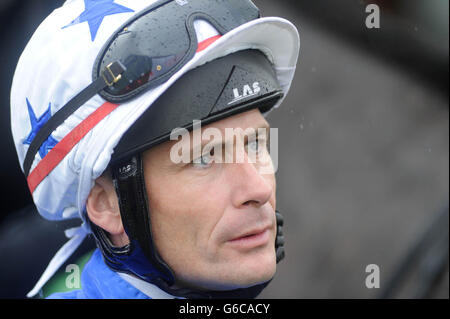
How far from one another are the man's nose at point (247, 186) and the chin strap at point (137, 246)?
24 centimetres

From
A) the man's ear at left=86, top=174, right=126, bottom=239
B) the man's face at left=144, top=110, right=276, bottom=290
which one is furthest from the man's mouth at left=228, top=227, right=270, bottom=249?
the man's ear at left=86, top=174, right=126, bottom=239

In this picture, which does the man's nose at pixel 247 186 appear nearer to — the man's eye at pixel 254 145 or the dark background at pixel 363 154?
the man's eye at pixel 254 145

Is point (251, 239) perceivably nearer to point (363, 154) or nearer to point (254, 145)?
point (254, 145)

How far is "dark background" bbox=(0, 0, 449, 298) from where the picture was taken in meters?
2.86

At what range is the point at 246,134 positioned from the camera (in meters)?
1.56

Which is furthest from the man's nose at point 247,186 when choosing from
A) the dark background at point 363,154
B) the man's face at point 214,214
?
the dark background at point 363,154

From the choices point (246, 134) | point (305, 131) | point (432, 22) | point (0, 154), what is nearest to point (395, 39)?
point (432, 22)

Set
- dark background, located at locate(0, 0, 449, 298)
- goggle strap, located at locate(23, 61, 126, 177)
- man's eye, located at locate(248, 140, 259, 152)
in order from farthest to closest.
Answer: dark background, located at locate(0, 0, 449, 298)
man's eye, located at locate(248, 140, 259, 152)
goggle strap, located at locate(23, 61, 126, 177)

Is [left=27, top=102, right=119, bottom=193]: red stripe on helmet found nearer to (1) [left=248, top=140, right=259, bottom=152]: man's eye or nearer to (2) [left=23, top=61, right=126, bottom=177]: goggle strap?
(2) [left=23, top=61, right=126, bottom=177]: goggle strap

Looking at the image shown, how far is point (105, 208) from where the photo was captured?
166cm

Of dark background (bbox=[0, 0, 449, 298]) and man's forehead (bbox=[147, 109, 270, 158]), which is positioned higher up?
man's forehead (bbox=[147, 109, 270, 158])

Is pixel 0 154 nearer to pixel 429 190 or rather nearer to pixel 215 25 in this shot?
pixel 215 25

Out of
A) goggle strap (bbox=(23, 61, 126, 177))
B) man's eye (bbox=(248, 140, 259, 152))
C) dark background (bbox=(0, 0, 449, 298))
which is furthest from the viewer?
dark background (bbox=(0, 0, 449, 298))

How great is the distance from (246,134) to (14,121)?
2.19 ft
